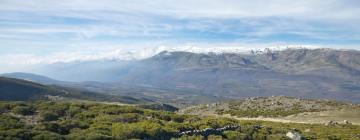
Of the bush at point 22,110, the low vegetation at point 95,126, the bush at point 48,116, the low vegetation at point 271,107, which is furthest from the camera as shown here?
the low vegetation at point 271,107

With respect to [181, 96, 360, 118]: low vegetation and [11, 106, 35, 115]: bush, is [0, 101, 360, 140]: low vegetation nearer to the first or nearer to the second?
[11, 106, 35, 115]: bush

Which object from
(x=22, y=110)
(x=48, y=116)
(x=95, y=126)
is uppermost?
(x=22, y=110)

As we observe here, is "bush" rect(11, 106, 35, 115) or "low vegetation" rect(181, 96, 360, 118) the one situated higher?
"bush" rect(11, 106, 35, 115)

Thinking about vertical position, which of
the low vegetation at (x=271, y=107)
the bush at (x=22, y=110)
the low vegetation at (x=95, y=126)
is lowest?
the low vegetation at (x=271, y=107)

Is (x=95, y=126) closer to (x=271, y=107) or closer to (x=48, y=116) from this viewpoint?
(x=48, y=116)

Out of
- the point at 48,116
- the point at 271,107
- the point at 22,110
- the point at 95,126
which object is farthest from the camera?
the point at 271,107

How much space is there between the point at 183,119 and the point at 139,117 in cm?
Result: 620

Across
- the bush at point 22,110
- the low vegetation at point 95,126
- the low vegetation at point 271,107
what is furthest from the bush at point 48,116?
the low vegetation at point 271,107

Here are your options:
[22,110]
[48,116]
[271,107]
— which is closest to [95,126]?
[48,116]

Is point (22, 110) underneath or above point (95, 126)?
above

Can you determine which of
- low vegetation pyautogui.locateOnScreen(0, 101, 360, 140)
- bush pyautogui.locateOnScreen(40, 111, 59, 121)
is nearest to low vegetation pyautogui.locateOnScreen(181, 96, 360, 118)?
low vegetation pyautogui.locateOnScreen(0, 101, 360, 140)

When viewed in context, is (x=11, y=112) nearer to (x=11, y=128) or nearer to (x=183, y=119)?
(x=11, y=128)

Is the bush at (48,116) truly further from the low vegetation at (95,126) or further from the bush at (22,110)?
the bush at (22,110)

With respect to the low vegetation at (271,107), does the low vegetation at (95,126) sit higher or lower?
higher
